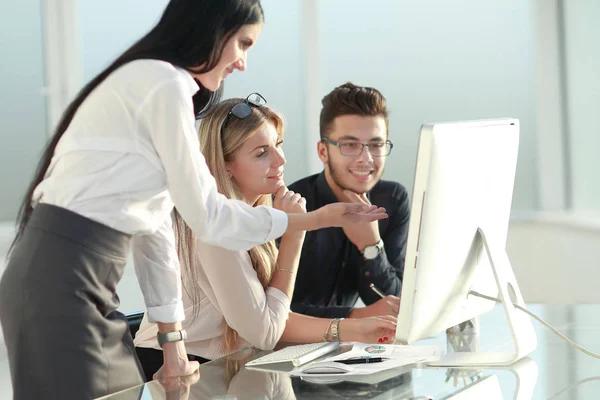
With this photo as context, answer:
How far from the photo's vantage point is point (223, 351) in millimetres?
2020

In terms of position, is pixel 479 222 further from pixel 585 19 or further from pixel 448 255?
pixel 585 19

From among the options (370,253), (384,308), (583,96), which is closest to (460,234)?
(384,308)

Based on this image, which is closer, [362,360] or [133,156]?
[133,156]

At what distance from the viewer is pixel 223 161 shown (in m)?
2.17

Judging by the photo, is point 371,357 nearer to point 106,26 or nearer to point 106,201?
point 106,201

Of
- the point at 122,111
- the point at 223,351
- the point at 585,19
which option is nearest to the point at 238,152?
the point at 223,351

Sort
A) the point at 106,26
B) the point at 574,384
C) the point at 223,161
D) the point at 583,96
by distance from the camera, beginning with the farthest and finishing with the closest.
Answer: the point at 106,26
the point at 583,96
the point at 223,161
the point at 574,384

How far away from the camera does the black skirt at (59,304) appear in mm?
1528

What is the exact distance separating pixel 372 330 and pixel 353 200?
939 mm

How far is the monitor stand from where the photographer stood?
1.58m

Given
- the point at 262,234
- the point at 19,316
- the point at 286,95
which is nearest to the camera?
the point at 19,316

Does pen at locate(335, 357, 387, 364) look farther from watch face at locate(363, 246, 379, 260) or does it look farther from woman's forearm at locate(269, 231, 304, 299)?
watch face at locate(363, 246, 379, 260)

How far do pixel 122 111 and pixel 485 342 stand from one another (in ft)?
3.09

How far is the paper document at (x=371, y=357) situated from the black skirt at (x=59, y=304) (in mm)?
400
